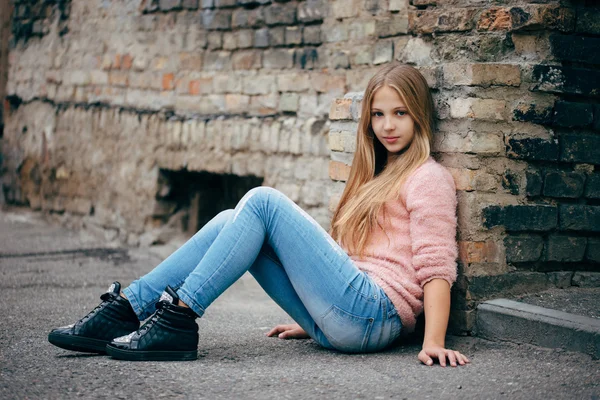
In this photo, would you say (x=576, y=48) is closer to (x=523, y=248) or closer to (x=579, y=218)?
(x=579, y=218)

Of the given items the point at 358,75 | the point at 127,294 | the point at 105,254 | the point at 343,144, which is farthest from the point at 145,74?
the point at 127,294

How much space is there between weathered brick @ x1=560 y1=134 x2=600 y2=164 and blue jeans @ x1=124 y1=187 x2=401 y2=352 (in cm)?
94

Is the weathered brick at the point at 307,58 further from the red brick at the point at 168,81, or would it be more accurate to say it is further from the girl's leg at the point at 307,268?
the girl's leg at the point at 307,268

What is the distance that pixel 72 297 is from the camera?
4.55 metres

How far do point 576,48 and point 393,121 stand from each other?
771 millimetres

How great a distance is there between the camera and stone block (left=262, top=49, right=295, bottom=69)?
5316 millimetres

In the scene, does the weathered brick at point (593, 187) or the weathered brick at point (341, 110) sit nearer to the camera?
the weathered brick at point (593, 187)

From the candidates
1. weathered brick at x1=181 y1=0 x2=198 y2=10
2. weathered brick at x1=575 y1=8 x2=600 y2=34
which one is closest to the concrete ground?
weathered brick at x1=575 y1=8 x2=600 y2=34

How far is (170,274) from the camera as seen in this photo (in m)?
3.07

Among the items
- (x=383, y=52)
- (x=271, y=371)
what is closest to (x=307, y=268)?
(x=271, y=371)

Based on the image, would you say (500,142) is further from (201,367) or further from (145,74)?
(145,74)

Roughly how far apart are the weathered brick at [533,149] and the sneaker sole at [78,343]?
1634 mm

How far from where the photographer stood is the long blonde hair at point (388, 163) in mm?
3094

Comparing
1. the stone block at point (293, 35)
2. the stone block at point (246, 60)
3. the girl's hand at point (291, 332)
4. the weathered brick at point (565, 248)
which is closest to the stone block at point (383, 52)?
the stone block at point (293, 35)
